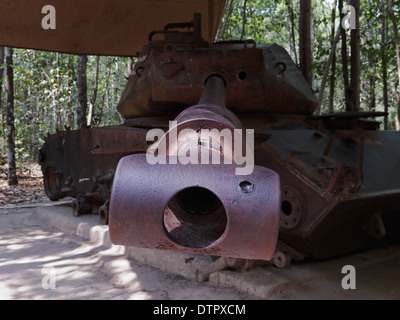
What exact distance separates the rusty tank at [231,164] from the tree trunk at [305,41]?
7.42 ft

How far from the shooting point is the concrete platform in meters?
3.28

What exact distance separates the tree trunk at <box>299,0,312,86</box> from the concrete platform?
3.42 m

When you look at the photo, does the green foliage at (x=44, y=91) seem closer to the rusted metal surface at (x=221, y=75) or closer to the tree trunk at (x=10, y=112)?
the tree trunk at (x=10, y=112)

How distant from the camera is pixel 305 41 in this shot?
23.2 ft

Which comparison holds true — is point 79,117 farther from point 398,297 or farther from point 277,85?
point 398,297

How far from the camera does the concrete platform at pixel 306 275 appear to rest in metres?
3.28

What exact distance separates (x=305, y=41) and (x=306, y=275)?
4.61 metres

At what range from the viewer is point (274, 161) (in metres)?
3.33

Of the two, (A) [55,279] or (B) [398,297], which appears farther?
(A) [55,279]

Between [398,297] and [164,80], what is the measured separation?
2699mm

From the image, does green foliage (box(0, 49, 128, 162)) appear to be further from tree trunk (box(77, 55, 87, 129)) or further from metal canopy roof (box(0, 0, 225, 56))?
metal canopy roof (box(0, 0, 225, 56))

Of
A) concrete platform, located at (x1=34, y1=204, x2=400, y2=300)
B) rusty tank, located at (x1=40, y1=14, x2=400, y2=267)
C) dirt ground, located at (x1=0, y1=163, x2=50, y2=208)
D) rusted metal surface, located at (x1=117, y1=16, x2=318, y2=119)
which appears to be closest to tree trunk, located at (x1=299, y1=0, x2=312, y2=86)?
rusty tank, located at (x1=40, y1=14, x2=400, y2=267)

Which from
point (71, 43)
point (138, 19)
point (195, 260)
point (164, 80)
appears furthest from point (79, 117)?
point (195, 260)
